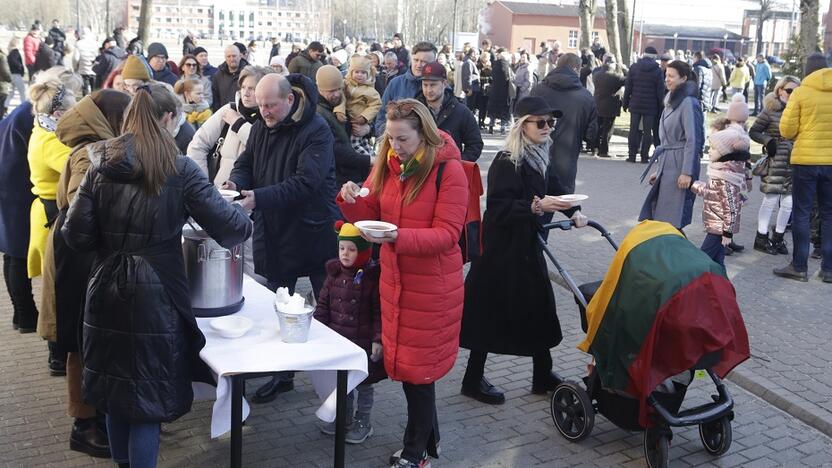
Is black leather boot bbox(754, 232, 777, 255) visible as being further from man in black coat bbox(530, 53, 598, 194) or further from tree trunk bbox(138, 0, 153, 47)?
tree trunk bbox(138, 0, 153, 47)

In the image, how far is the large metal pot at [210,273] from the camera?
13.9 ft

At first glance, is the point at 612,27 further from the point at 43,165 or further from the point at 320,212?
the point at 43,165

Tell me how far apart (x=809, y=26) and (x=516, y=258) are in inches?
Result: 613

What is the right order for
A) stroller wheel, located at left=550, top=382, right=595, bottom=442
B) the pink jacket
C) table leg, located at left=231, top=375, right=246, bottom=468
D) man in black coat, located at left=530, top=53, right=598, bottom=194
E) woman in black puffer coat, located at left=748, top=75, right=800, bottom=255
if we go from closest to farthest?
1. table leg, located at left=231, top=375, right=246, bottom=468
2. stroller wheel, located at left=550, top=382, right=595, bottom=442
3. man in black coat, located at left=530, top=53, right=598, bottom=194
4. woman in black puffer coat, located at left=748, top=75, right=800, bottom=255
5. the pink jacket

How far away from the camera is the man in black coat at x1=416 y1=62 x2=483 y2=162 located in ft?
23.4

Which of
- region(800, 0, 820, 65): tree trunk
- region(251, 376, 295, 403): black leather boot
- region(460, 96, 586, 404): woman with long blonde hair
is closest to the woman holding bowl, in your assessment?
region(460, 96, 586, 404): woman with long blonde hair

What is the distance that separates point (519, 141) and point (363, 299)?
1.42 meters

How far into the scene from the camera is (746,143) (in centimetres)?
823

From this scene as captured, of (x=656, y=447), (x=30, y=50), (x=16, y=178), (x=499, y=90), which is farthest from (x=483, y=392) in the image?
(x=30, y=50)

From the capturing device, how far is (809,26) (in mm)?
18422

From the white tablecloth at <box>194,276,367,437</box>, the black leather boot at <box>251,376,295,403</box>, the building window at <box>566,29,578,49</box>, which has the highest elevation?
the building window at <box>566,29,578,49</box>

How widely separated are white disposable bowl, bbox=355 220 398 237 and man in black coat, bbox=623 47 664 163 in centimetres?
1260

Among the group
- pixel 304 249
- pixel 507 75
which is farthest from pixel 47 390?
pixel 507 75

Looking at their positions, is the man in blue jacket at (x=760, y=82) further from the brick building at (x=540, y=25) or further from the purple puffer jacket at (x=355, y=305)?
the brick building at (x=540, y=25)
